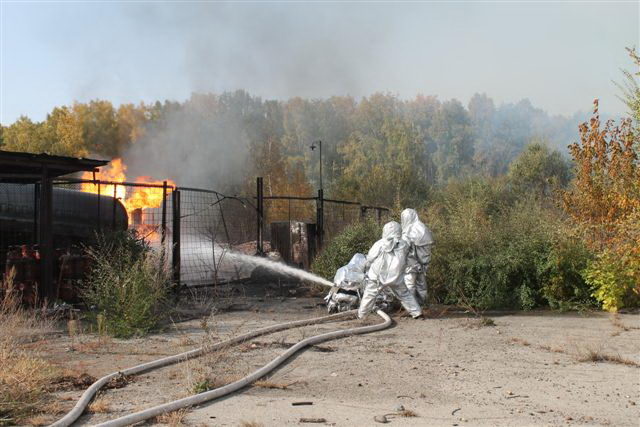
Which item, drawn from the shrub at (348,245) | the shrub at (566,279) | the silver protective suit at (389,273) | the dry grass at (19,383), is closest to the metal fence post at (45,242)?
the dry grass at (19,383)

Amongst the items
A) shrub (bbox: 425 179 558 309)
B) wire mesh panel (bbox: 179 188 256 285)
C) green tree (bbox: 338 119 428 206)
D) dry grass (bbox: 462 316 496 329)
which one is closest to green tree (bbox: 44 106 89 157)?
green tree (bbox: 338 119 428 206)

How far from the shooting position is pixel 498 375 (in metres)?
6.62

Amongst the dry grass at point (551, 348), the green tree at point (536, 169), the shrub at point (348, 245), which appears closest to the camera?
the dry grass at point (551, 348)

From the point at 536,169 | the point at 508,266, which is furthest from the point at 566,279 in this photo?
the point at 536,169

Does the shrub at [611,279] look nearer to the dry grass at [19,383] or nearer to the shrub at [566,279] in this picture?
the shrub at [566,279]

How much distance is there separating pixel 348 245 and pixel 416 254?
322 centimetres

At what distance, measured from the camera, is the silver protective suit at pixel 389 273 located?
10461 millimetres

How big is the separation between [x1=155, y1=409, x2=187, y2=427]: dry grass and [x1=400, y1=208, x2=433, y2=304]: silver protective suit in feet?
20.4

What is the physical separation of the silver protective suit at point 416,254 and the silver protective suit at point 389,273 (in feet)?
0.68

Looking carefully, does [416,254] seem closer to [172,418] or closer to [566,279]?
[566,279]

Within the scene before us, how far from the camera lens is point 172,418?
4.95 m

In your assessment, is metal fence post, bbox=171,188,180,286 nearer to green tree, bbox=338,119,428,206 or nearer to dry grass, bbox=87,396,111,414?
dry grass, bbox=87,396,111,414

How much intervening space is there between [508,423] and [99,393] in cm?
353

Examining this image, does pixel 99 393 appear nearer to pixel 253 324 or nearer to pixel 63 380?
pixel 63 380
